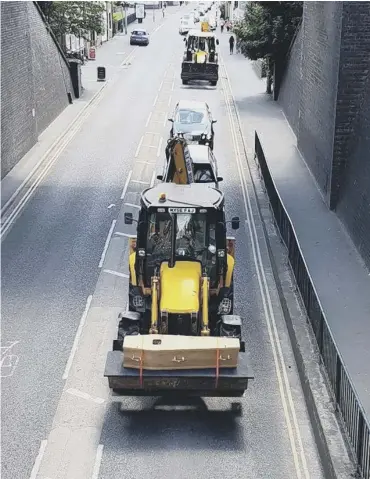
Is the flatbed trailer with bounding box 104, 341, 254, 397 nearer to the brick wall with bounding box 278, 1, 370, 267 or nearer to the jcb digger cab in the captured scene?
the jcb digger cab

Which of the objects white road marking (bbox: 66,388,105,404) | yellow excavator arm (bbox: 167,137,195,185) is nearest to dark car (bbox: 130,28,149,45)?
yellow excavator arm (bbox: 167,137,195,185)

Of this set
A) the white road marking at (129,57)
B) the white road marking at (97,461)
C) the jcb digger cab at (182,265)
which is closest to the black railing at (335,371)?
the jcb digger cab at (182,265)

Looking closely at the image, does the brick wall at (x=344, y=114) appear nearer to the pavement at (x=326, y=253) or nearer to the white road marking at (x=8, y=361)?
the pavement at (x=326, y=253)

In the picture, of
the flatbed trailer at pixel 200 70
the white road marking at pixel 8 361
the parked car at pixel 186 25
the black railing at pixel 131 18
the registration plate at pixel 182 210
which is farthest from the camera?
the black railing at pixel 131 18

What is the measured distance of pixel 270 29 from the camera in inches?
1763

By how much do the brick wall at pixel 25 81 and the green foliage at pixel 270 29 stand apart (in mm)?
10440

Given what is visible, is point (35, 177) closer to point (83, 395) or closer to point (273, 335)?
point (273, 335)

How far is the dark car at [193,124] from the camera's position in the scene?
34.2 m

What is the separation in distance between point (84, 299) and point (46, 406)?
5177mm

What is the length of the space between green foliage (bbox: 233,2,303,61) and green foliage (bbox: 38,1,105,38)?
9.72m

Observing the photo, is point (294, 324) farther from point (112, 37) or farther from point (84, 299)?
point (112, 37)

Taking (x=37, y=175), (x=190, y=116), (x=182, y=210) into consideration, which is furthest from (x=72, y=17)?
(x=182, y=210)

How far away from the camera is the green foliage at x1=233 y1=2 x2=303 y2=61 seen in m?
44.4

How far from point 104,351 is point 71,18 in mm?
36292
